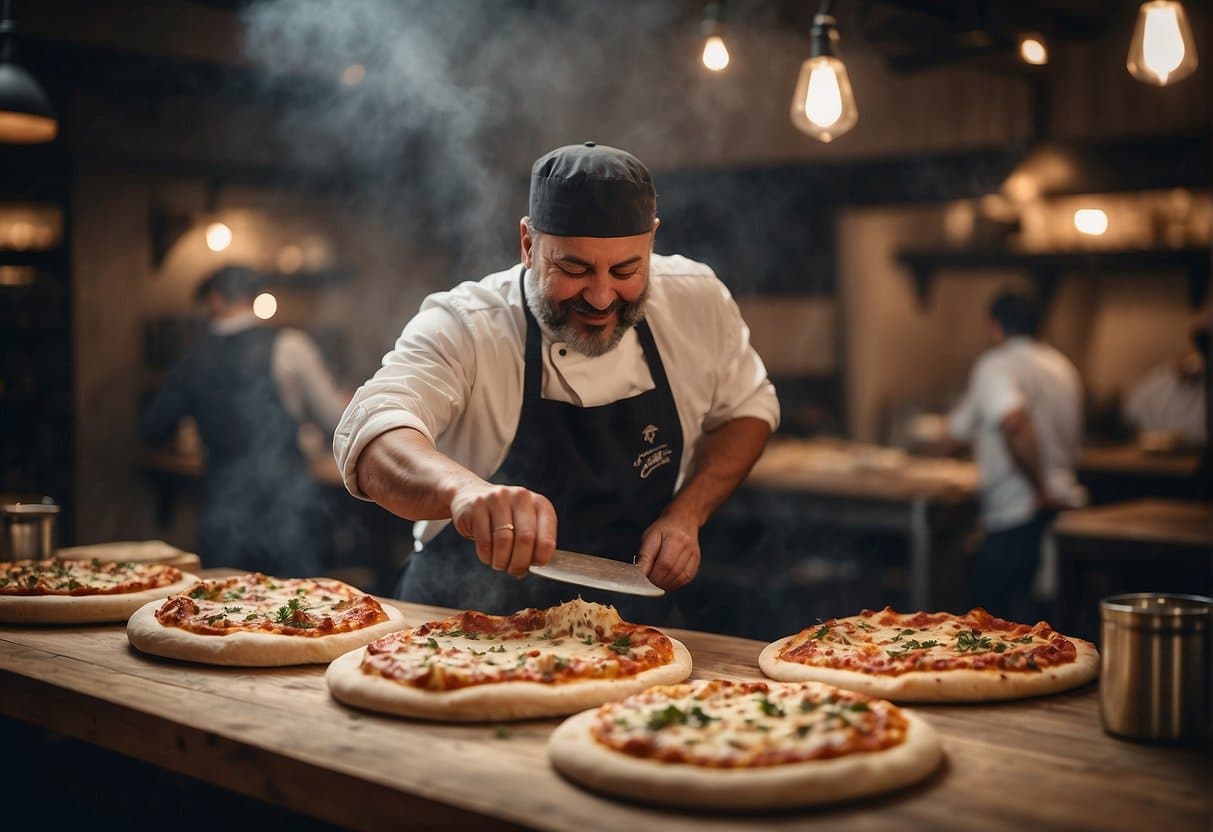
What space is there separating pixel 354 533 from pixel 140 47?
3004mm

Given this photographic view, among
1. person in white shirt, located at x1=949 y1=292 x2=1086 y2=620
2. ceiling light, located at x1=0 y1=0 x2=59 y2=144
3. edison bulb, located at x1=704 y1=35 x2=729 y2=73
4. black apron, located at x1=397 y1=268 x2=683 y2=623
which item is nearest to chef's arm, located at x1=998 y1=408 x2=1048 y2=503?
person in white shirt, located at x1=949 y1=292 x2=1086 y2=620

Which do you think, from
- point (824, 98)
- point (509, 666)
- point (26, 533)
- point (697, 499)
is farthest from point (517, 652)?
point (26, 533)

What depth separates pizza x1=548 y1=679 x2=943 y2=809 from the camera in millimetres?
1599

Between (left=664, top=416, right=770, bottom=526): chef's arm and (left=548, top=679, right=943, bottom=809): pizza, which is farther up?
(left=664, top=416, right=770, bottom=526): chef's arm

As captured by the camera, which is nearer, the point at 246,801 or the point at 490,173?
the point at 246,801

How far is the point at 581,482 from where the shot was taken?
9.22ft

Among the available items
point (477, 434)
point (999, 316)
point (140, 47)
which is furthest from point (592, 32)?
point (477, 434)

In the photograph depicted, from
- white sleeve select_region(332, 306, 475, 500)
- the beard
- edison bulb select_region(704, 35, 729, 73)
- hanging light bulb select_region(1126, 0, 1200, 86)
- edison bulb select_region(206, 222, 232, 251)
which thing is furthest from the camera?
edison bulb select_region(206, 222, 232, 251)

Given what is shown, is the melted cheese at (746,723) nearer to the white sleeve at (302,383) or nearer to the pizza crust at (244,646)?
the pizza crust at (244,646)

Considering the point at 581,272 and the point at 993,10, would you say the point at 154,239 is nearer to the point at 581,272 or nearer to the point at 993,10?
the point at 993,10

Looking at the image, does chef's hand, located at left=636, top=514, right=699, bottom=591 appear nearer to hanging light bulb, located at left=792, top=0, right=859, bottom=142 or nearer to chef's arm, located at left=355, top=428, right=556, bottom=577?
chef's arm, located at left=355, top=428, right=556, bottom=577

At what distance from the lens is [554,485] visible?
9.31 ft

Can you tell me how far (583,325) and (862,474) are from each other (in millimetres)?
3669

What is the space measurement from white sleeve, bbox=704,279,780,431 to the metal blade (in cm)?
82
